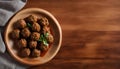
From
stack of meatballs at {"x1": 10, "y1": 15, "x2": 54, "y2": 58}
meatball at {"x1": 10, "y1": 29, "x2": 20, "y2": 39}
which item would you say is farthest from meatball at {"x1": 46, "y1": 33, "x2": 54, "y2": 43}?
meatball at {"x1": 10, "y1": 29, "x2": 20, "y2": 39}

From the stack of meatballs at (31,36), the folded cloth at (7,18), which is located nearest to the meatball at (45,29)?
the stack of meatballs at (31,36)

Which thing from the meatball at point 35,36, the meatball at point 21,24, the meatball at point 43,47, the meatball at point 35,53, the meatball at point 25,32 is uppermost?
the meatball at point 21,24

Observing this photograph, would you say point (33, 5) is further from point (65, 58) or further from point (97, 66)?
point (97, 66)

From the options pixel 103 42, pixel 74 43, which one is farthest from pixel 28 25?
pixel 103 42

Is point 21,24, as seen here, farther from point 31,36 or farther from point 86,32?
point 86,32

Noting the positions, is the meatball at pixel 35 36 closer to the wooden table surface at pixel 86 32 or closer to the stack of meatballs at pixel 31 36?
the stack of meatballs at pixel 31 36

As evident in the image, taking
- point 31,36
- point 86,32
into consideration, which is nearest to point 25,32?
point 31,36

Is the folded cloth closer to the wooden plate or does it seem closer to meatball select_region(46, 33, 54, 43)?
the wooden plate
